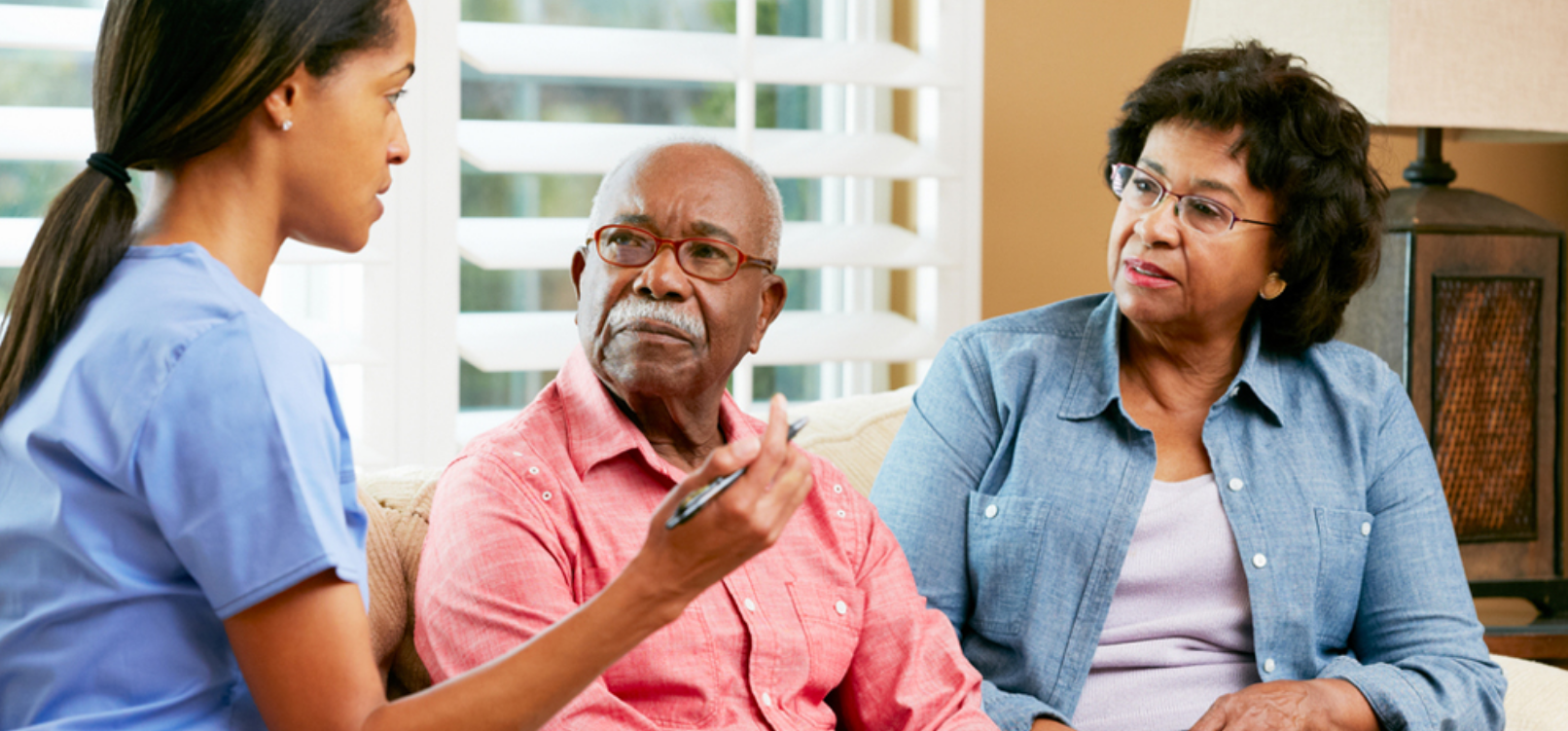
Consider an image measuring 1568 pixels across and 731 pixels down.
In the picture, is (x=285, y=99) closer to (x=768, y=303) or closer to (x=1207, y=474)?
(x=768, y=303)

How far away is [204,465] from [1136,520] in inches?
44.5

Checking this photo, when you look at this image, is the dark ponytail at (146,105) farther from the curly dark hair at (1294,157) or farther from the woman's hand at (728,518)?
the curly dark hair at (1294,157)

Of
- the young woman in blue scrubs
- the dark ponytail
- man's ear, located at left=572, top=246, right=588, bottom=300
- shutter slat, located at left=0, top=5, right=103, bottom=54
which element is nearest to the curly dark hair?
man's ear, located at left=572, top=246, right=588, bottom=300

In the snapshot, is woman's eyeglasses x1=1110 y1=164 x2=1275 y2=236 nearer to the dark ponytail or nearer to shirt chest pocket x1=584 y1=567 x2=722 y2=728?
shirt chest pocket x1=584 y1=567 x2=722 y2=728

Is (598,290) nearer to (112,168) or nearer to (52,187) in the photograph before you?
(112,168)

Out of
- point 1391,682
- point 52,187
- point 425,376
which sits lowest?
point 1391,682

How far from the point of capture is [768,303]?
1578 millimetres

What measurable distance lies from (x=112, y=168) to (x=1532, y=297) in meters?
2.15

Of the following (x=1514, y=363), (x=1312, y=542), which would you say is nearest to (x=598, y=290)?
(x=1312, y=542)

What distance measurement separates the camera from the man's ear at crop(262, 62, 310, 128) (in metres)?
0.95

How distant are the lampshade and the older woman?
34 cm

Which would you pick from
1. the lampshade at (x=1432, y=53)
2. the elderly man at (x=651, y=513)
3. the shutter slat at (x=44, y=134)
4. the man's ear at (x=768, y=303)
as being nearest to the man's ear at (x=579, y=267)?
the elderly man at (x=651, y=513)

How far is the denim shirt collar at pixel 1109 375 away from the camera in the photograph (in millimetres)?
1721

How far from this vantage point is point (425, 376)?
2121 mm
